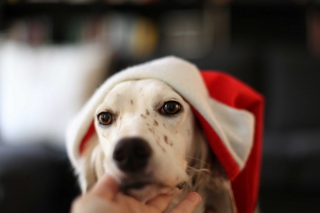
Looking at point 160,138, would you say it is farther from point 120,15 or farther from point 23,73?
point 120,15

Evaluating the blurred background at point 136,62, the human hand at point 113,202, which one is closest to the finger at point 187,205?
the human hand at point 113,202

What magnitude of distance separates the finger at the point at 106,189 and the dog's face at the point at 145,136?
3cm

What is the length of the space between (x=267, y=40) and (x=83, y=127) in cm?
301

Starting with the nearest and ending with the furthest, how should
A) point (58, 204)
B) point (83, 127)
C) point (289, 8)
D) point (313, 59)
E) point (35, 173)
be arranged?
1. point (83, 127)
2. point (35, 173)
3. point (58, 204)
4. point (313, 59)
5. point (289, 8)

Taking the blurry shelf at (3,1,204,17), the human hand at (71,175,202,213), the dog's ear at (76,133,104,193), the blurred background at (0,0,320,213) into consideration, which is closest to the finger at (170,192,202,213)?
the human hand at (71,175,202,213)

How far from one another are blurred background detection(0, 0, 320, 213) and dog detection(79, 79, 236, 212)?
720 mm

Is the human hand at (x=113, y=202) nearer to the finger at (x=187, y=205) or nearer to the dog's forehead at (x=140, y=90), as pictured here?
the finger at (x=187, y=205)

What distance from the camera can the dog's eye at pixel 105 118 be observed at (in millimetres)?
1039

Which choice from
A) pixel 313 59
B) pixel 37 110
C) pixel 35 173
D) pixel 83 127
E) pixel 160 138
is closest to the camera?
pixel 160 138

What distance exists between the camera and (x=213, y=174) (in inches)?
45.8

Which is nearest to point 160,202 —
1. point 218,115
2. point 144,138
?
point 144,138

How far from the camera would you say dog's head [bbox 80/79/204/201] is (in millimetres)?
773

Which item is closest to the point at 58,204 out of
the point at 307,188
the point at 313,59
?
the point at 307,188

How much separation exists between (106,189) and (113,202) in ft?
0.14
